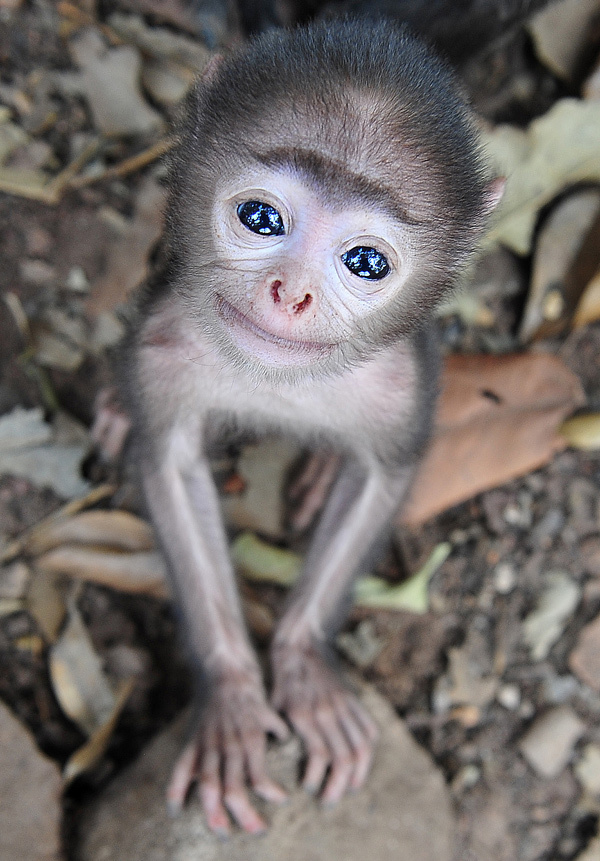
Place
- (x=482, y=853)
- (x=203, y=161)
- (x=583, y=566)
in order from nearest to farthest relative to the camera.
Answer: (x=203, y=161), (x=482, y=853), (x=583, y=566)

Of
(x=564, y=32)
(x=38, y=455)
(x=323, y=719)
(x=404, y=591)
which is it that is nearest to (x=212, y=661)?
(x=323, y=719)

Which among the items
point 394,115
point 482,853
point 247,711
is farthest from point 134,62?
point 482,853

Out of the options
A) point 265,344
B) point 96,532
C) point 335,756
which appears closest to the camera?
point 265,344

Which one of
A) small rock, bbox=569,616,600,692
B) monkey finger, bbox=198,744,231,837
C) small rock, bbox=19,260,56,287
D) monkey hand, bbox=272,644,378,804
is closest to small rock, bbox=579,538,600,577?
small rock, bbox=569,616,600,692

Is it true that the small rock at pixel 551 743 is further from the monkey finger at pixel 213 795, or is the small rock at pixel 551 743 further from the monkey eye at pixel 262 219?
the monkey eye at pixel 262 219

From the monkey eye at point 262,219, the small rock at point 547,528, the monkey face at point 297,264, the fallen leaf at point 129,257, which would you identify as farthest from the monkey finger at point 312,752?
the fallen leaf at point 129,257

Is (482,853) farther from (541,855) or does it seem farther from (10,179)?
(10,179)

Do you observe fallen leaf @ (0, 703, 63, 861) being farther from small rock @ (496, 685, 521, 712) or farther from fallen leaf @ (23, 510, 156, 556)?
small rock @ (496, 685, 521, 712)

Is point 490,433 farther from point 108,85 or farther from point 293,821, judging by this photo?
point 108,85
